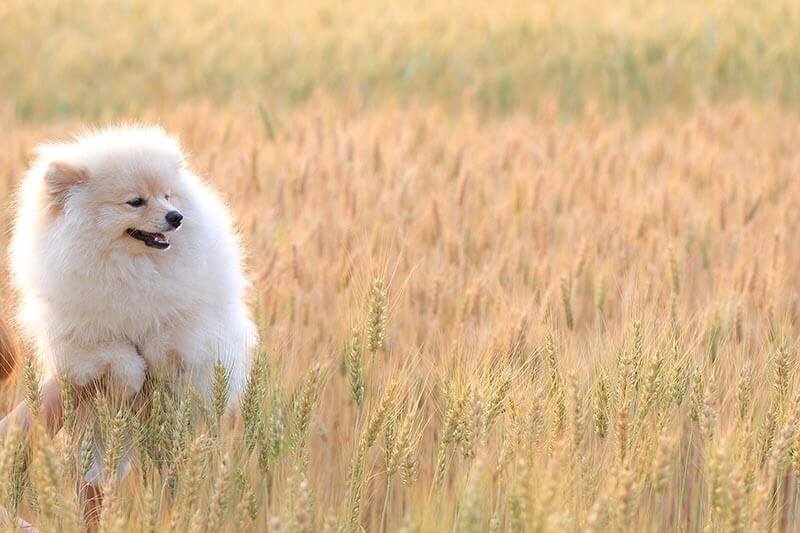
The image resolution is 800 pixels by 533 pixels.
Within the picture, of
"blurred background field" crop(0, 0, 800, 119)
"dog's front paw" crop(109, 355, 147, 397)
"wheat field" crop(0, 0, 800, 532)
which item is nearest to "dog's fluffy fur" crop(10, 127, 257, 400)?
"dog's front paw" crop(109, 355, 147, 397)

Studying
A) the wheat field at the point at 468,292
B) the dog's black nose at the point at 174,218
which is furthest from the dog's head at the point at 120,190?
the wheat field at the point at 468,292

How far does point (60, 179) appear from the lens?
7.84 feet

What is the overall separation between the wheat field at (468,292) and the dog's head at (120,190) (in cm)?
35

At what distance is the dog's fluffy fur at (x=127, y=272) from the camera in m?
2.29

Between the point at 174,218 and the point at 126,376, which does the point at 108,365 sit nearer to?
the point at 126,376

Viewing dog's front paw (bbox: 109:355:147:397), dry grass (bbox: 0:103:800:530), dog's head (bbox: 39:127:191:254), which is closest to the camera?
dry grass (bbox: 0:103:800:530)

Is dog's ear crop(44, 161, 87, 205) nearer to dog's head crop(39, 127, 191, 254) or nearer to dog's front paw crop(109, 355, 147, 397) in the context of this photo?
dog's head crop(39, 127, 191, 254)

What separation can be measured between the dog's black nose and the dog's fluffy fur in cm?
1

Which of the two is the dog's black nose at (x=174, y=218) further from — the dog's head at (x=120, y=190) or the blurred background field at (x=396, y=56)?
the blurred background field at (x=396, y=56)

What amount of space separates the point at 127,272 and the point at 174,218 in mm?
166

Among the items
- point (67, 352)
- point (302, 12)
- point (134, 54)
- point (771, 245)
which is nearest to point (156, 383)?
point (67, 352)

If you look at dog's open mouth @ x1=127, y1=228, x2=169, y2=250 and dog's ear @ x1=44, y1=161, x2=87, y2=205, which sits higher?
dog's ear @ x1=44, y1=161, x2=87, y2=205

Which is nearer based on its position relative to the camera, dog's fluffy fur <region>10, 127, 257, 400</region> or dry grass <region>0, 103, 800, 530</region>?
dry grass <region>0, 103, 800, 530</region>

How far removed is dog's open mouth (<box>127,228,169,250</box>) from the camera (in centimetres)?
233
